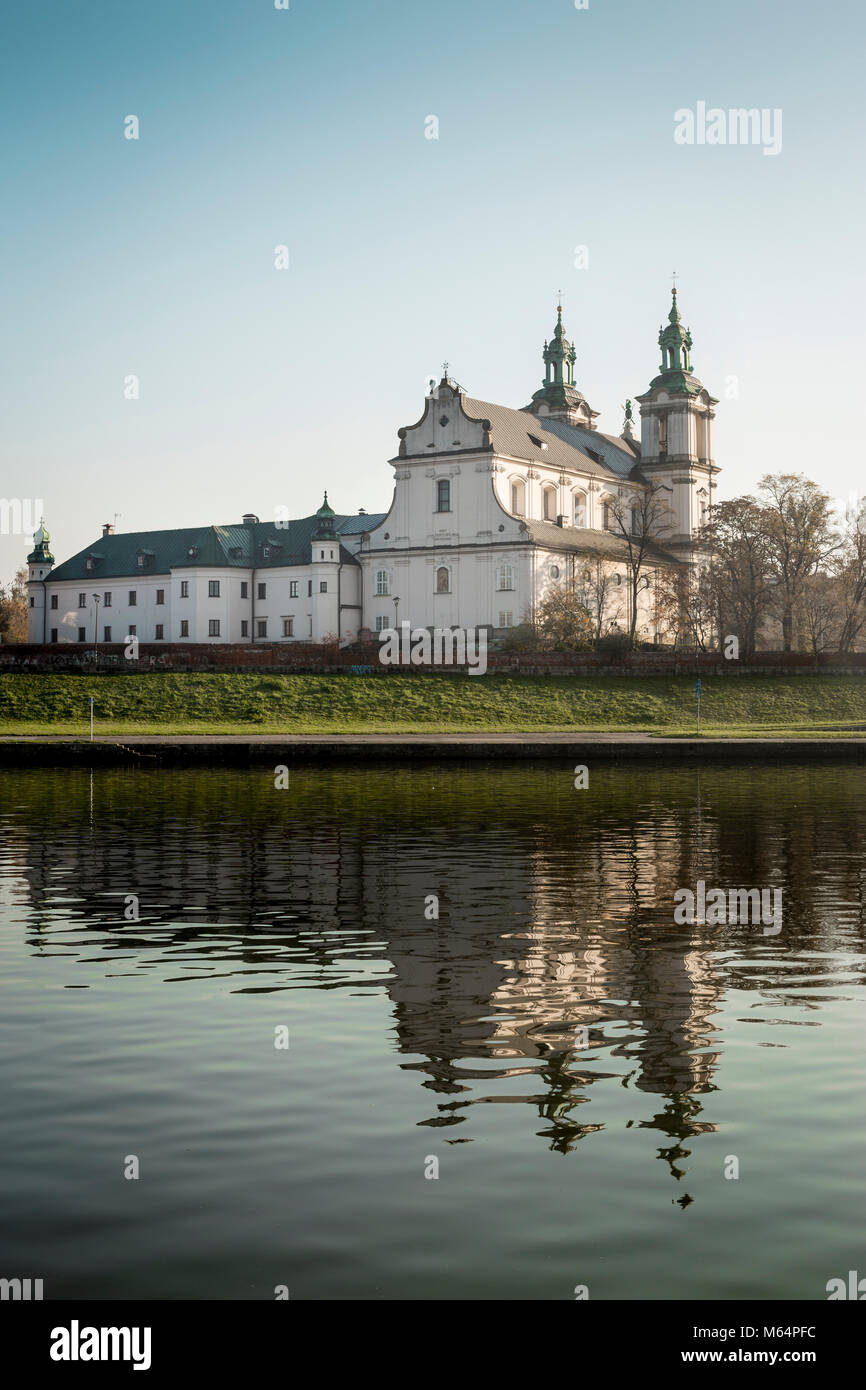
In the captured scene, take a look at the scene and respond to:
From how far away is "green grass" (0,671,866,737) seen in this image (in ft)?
218

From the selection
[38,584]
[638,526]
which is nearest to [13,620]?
[38,584]

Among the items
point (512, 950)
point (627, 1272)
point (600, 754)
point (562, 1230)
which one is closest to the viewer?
point (627, 1272)

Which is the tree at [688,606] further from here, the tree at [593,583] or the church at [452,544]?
the tree at [593,583]

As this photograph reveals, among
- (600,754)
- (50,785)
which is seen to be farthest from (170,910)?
(600,754)

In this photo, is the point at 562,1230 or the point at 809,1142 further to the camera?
the point at 809,1142

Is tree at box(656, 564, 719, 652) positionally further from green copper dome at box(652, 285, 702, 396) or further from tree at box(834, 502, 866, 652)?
green copper dome at box(652, 285, 702, 396)

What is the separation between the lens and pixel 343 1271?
657 cm

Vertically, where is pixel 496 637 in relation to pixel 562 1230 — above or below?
above

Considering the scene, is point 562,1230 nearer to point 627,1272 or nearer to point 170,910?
point 627,1272

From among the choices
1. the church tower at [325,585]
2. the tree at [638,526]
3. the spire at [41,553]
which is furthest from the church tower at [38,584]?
the tree at [638,526]

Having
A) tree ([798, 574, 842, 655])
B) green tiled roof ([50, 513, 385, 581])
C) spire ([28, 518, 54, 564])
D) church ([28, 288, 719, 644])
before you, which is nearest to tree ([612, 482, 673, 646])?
church ([28, 288, 719, 644])

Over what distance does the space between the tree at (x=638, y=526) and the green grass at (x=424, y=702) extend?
11.2 meters

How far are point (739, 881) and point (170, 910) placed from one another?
24.5ft
